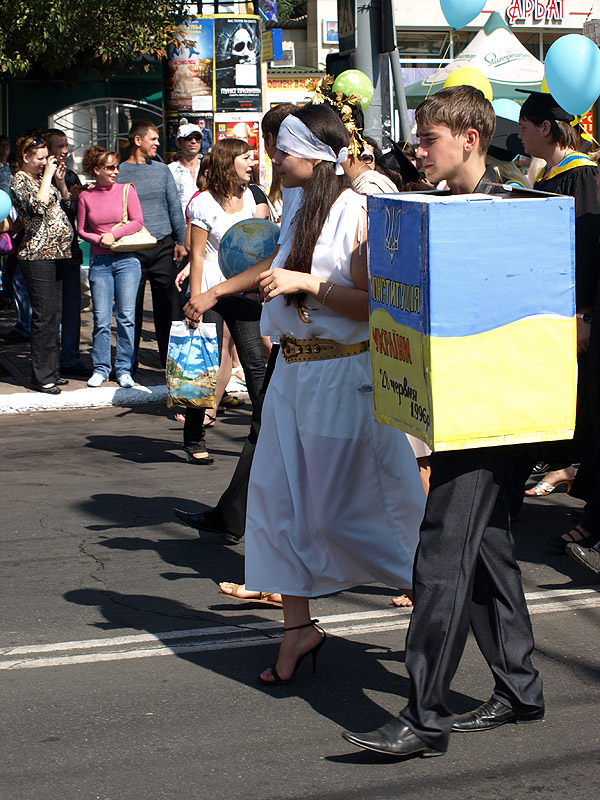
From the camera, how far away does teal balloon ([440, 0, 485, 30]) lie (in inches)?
432

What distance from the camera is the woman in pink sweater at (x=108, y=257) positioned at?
9.98 meters

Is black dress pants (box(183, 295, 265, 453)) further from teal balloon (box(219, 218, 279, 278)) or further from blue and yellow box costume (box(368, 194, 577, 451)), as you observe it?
blue and yellow box costume (box(368, 194, 577, 451))

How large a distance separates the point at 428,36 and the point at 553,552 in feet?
83.8

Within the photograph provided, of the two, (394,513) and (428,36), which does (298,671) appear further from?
(428,36)

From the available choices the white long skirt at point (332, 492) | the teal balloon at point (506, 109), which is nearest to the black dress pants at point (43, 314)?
the teal balloon at point (506, 109)

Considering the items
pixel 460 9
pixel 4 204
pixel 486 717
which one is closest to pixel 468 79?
pixel 460 9

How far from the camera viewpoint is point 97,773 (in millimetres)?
3355

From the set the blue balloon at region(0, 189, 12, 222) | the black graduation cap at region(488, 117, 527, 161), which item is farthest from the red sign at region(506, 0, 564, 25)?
the black graduation cap at region(488, 117, 527, 161)

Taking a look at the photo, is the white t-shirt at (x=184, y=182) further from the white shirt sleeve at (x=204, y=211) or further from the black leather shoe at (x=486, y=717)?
the black leather shoe at (x=486, y=717)

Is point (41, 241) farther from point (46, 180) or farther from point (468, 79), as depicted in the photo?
point (468, 79)

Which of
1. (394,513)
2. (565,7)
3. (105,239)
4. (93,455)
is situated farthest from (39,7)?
(565,7)

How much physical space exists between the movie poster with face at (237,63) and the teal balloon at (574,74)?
22.2 feet

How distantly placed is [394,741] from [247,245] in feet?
7.18

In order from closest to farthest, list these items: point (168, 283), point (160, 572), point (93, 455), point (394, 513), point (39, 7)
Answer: point (394, 513) < point (160, 572) < point (93, 455) < point (168, 283) < point (39, 7)
